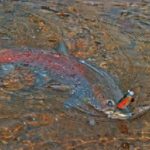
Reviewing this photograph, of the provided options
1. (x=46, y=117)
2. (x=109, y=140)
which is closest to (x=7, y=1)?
(x=46, y=117)

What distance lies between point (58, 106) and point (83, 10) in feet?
8.66

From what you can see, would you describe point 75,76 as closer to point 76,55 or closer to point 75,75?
point 75,75

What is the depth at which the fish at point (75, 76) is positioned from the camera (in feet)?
17.3

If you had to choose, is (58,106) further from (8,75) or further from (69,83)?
(8,75)

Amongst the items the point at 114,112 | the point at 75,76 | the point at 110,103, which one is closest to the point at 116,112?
the point at 114,112

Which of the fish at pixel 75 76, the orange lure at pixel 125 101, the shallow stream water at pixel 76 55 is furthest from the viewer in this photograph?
the fish at pixel 75 76

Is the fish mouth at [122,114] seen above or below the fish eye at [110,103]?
below

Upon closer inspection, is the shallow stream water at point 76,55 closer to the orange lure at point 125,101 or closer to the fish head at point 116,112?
the fish head at point 116,112

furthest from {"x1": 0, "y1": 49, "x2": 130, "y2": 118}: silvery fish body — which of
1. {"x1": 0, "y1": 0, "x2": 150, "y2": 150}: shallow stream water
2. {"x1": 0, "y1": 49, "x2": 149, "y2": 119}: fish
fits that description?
{"x1": 0, "y1": 0, "x2": 150, "y2": 150}: shallow stream water

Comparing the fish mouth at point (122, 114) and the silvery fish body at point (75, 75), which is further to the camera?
the silvery fish body at point (75, 75)

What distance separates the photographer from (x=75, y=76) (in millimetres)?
5750

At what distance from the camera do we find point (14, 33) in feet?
22.3

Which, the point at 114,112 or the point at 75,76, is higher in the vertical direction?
the point at 75,76

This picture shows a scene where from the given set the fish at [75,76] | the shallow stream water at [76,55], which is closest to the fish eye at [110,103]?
the fish at [75,76]
